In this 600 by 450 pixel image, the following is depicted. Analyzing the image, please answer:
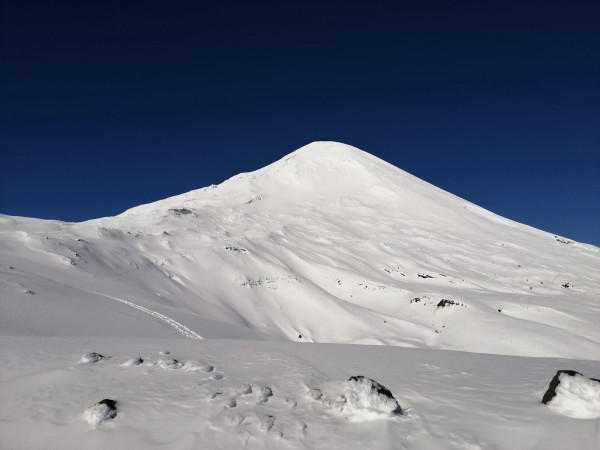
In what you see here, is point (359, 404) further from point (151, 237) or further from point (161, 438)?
point (151, 237)

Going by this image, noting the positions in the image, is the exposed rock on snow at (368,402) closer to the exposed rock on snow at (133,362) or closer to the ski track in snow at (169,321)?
the exposed rock on snow at (133,362)

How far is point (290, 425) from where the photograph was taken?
5012 mm

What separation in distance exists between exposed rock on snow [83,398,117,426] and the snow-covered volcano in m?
9.02

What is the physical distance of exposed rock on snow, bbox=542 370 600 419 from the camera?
5082mm

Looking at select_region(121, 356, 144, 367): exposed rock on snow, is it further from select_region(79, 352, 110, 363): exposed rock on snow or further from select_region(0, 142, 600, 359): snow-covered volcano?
select_region(0, 142, 600, 359): snow-covered volcano

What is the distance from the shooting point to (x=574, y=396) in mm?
5246

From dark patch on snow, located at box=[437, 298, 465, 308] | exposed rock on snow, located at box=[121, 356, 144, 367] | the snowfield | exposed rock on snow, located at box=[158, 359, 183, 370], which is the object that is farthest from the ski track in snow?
dark patch on snow, located at box=[437, 298, 465, 308]

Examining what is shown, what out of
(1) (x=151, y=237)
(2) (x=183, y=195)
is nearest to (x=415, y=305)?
(1) (x=151, y=237)

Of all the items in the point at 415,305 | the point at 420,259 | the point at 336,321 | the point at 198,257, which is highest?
the point at 420,259

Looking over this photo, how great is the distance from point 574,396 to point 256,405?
4750mm

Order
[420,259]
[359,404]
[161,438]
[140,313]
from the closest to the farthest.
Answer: [161,438] → [359,404] → [140,313] → [420,259]

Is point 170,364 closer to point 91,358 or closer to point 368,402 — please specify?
point 91,358

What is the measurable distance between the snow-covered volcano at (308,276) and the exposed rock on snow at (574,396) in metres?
13.9

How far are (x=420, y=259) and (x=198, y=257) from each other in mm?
29758
